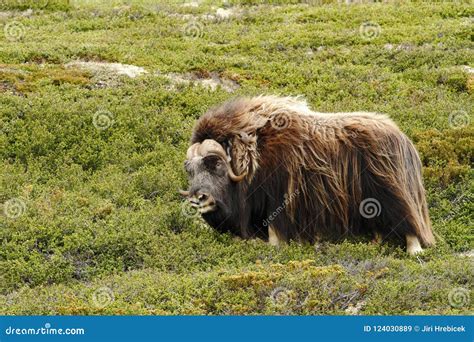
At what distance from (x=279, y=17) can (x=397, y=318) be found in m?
13.5

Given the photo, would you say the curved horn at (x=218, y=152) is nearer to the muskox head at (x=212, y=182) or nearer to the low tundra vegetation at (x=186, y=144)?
the muskox head at (x=212, y=182)

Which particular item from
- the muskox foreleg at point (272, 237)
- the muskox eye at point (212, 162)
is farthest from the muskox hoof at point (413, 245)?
the muskox eye at point (212, 162)

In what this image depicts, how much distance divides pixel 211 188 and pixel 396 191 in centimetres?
187

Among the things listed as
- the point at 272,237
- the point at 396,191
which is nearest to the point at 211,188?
the point at 272,237

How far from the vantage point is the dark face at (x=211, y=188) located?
934 cm

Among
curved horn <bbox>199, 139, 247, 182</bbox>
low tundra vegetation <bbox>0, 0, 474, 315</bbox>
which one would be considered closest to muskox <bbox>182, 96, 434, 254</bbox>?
curved horn <bbox>199, 139, 247, 182</bbox>

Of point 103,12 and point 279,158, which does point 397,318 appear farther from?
point 103,12

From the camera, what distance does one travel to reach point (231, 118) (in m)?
9.79

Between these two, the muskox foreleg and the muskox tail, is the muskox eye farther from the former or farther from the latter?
the muskox tail

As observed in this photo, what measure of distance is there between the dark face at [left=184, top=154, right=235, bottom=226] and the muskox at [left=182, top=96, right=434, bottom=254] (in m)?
0.01

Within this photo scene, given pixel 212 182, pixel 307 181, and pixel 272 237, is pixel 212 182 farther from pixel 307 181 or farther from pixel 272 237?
pixel 307 181

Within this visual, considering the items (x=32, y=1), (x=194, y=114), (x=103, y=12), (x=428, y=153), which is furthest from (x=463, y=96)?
(x=32, y=1)

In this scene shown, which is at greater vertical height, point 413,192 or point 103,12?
point 103,12

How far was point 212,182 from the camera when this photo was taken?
30.8ft
